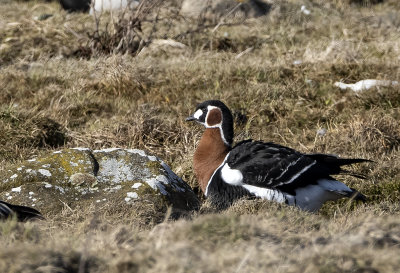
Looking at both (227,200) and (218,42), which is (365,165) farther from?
(218,42)

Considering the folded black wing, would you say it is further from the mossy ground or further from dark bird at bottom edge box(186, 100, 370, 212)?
the mossy ground

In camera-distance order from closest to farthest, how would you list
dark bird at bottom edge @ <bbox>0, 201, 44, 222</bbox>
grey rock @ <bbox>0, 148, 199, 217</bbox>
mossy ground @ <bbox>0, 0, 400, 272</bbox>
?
1. mossy ground @ <bbox>0, 0, 400, 272</bbox>
2. dark bird at bottom edge @ <bbox>0, 201, 44, 222</bbox>
3. grey rock @ <bbox>0, 148, 199, 217</bbox>

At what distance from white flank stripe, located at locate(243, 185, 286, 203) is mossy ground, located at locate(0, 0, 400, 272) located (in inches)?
14.0

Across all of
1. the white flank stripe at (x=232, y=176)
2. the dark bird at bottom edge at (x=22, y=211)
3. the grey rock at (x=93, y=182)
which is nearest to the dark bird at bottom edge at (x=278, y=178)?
the white flank stripe at (x=232, y=176)

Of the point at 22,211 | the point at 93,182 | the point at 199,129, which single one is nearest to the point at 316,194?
the point at 93,182

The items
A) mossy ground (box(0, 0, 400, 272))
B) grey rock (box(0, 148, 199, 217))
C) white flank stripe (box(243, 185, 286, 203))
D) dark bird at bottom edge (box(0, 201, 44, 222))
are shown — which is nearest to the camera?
mossy ground (box(0, 0, 400, 272))

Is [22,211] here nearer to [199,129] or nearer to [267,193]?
[267,193]

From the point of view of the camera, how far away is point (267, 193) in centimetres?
514

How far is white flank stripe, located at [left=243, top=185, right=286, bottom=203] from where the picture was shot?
511 centimetres

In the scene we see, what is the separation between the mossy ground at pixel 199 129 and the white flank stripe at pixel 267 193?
354 mm

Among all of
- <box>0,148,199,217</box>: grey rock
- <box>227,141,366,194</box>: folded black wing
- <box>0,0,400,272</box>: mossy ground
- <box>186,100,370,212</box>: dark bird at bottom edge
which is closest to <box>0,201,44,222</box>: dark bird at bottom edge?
<box>0,0,400,272</box>: mossy ground

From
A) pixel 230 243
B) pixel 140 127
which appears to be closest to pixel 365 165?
pixel 140 127

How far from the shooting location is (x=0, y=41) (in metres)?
10.1

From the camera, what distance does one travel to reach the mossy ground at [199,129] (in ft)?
9.18
